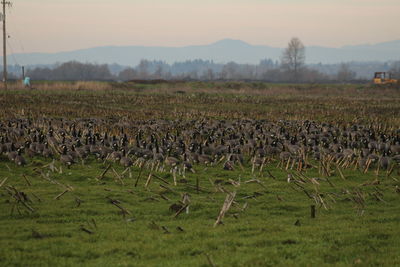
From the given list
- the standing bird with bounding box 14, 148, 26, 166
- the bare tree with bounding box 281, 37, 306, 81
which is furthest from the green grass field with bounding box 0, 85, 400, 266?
the bare tree with bounding box 281, 37, 306, 81

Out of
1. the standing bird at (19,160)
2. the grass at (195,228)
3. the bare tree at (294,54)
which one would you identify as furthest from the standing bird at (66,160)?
the bare tree at (294,54)

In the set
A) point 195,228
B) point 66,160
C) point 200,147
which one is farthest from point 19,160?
point 195,228

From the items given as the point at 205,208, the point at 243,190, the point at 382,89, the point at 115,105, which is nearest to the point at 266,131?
the point at 243,190

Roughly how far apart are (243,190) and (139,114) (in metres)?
23.4

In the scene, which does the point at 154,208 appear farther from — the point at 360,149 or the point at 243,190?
the point at 360,149

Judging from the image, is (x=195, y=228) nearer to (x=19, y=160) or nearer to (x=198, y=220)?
(x=198, y=220)

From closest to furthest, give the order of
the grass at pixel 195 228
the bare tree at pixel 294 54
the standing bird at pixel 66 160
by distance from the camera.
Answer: the grass at pixel 195 228, the standing bird at pixel 66 160, the bare tree at pixel 294 54

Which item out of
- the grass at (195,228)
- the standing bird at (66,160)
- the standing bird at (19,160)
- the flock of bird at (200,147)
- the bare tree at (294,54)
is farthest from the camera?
the bare tree at (294,54)

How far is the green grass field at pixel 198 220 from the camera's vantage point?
1048 cm

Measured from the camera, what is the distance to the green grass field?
34.4 ft

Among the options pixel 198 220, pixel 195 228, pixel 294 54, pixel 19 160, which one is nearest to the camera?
pixel 195 228

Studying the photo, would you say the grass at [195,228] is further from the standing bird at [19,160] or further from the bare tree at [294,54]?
the bare tree at [294,54]

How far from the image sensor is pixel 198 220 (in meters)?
13.1

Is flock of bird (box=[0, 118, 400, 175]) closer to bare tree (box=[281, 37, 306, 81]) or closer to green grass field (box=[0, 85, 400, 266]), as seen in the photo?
green grass field (box=[0, 85, 400, 266])
